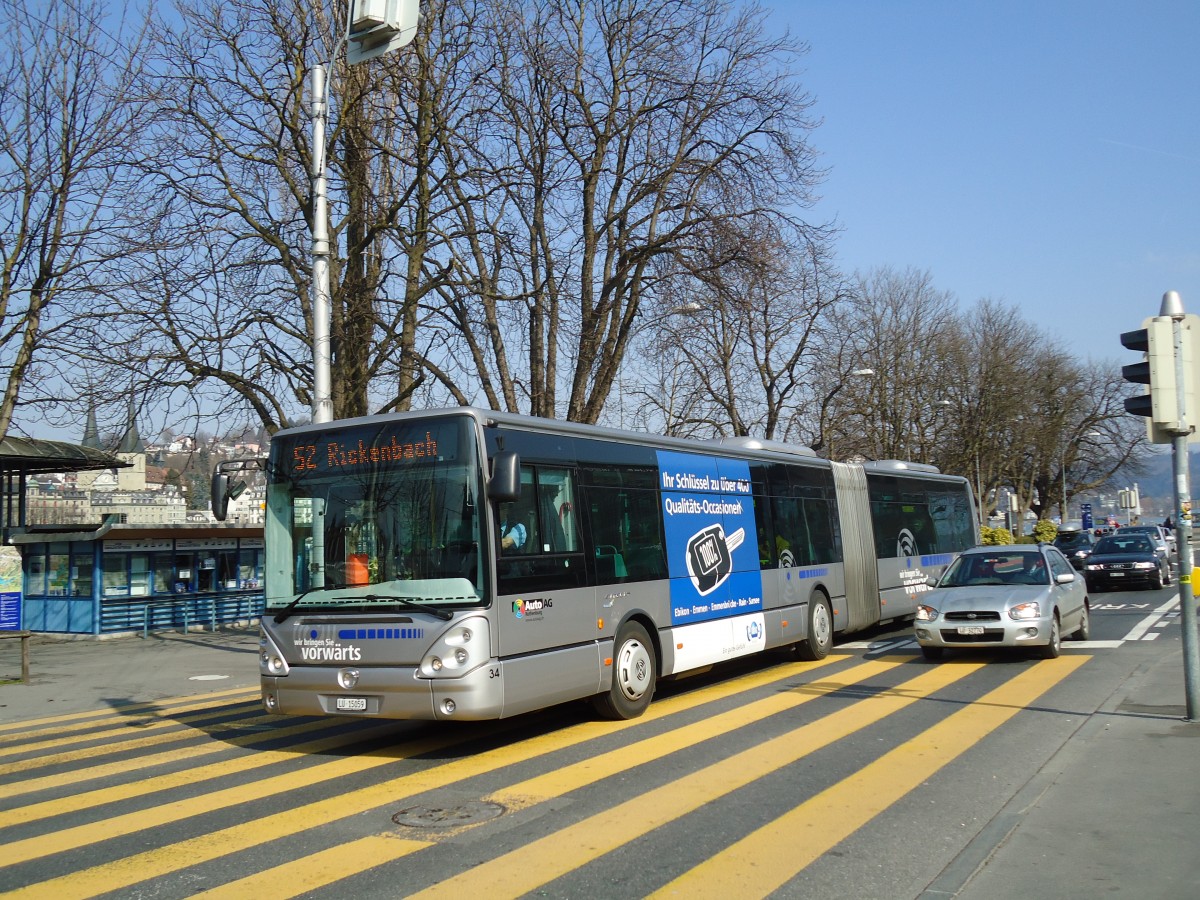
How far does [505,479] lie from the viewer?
8.87 meters

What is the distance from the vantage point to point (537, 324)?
21062 millimetres

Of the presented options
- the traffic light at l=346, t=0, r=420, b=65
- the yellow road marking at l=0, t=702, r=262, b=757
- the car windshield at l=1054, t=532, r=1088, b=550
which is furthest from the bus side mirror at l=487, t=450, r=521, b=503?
the car windshield at l=1054, t=532, r=1088, b=550

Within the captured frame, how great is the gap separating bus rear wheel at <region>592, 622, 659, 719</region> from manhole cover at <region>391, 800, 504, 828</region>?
3.47 metres

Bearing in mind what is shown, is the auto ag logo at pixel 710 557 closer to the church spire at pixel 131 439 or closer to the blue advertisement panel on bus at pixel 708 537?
the blue advertisement panel on bus at pixel 708 537

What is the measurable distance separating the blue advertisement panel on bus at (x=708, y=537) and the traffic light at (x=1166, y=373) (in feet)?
16.7

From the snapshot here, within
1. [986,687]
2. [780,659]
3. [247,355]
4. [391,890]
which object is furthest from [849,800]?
[247,355]

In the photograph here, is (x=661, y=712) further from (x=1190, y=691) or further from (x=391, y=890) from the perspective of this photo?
(x=391, y=890)

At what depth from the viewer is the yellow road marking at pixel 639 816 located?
5750mm

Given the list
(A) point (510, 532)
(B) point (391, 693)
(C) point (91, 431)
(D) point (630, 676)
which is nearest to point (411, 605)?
(B) point (391, 693)

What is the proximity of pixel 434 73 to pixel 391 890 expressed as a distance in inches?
657

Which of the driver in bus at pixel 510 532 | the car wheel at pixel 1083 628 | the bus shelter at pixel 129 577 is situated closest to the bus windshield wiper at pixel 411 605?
the driver in bus at pixel 510 532

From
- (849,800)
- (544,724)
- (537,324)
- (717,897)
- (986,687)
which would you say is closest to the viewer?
(717,897)

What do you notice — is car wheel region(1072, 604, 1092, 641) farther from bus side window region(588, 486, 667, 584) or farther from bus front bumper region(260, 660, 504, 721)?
bus front bumper region(260, 660, 504, 721)

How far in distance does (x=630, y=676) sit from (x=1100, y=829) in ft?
17.7
